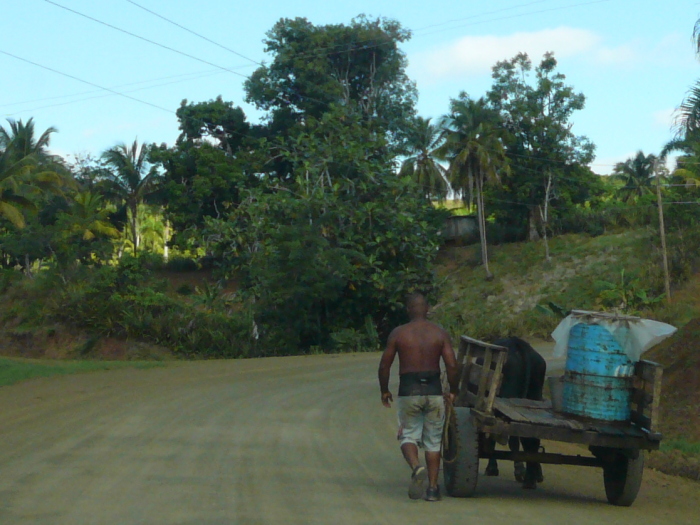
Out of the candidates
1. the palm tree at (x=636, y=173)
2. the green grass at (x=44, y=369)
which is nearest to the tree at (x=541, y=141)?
the palm tree at (x=636, y=173)

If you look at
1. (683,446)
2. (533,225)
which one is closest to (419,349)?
(683,446)

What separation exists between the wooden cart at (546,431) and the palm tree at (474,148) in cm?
5019

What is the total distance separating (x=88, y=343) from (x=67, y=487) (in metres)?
29.0

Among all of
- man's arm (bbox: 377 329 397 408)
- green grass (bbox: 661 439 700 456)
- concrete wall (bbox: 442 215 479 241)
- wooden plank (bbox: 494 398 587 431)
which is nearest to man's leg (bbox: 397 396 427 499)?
man's arm (bbox: 377 329 397 408)

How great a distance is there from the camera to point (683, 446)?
10852mm

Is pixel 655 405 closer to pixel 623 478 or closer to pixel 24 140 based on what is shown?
pixel 623 478

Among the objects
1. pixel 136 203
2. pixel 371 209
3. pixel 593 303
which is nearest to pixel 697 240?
pixel 593 303

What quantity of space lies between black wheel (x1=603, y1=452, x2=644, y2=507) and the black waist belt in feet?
6.00

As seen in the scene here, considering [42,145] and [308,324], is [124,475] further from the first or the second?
[42,145]

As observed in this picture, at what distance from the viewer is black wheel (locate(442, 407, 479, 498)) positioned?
294 inches

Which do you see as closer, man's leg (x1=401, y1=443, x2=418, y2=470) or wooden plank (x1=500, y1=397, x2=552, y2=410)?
man's leg (x1=401, y1=443, x2=418, y2=470)

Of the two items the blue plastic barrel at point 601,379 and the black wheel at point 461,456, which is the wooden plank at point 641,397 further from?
the black wheel at point 461,456

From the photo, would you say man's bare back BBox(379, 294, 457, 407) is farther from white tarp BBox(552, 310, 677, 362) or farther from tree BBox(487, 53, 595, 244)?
tree BBox(487, 53, 595, 244)

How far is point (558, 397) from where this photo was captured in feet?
25.8
